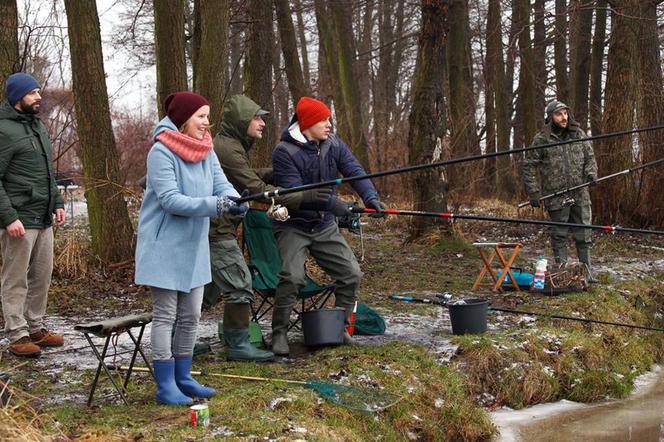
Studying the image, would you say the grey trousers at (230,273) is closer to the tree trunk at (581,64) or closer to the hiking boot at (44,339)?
the hiking boot at (44,339)

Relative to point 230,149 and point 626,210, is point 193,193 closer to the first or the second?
point 230,149

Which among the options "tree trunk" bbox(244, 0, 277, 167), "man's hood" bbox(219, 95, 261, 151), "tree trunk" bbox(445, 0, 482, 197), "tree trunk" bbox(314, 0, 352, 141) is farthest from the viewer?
"tree trunk" bbox(314, 0, 352, 141)

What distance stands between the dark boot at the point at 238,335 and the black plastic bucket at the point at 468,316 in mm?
1609

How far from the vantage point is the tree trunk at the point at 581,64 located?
1942 centimetres

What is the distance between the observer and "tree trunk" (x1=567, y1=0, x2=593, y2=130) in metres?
19.4

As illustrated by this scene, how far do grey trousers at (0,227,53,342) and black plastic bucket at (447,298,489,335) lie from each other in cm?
311

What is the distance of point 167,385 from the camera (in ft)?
15.6

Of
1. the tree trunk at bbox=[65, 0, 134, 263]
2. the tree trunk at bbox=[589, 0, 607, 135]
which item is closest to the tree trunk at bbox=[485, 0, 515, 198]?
the tree trunk at bbox=[589, 0, 607, 135]

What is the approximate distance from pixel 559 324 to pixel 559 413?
4.58 feet

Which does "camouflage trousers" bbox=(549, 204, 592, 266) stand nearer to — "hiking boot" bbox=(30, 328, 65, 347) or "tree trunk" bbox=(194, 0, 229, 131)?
"tree trunk" bbox=(194, 0, 229, 131)

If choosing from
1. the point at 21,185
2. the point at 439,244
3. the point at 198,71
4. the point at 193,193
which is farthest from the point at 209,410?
the point at 439,244

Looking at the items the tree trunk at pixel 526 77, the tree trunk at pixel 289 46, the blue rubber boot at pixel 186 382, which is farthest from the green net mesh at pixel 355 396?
the tree trunk at pixel 526 77

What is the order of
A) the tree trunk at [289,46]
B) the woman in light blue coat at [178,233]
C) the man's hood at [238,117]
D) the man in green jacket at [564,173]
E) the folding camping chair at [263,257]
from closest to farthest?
the woman in light blue coat at [178,233] → the man's hood at [238,117] → the folding camping chair at [263,257] → the man in green jacket at [564,173] → the tree trunk at [289,46]

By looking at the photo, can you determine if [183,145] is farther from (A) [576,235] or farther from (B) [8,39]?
(A) [576,235]
